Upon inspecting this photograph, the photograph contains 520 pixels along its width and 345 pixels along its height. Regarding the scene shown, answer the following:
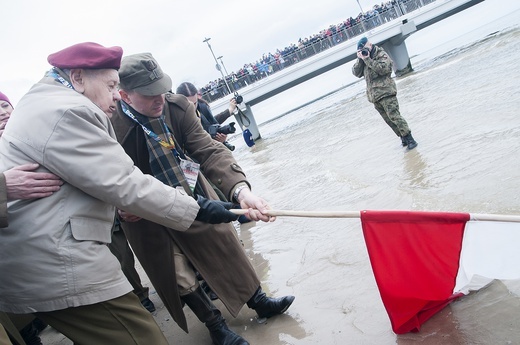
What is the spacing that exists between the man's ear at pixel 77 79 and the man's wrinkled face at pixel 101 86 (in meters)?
0.01

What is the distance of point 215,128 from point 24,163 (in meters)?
4.06

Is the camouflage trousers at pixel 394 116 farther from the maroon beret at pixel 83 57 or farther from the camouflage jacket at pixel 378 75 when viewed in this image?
the maroon beret at pixel 83 57

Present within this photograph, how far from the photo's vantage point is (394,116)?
6.86 metres

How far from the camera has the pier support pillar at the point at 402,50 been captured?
2523 cm

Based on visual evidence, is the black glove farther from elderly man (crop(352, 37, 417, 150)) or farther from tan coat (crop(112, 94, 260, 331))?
elderly man (crop(352, 37, 417, 150))

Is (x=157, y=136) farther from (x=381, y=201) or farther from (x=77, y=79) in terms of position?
(x=381, y=201)

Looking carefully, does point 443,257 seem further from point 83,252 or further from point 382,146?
point 382,146

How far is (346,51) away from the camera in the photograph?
24891mm

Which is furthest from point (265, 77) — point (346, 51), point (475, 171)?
point (475, 171)

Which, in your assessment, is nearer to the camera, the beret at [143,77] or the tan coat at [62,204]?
the tan coat at [62,204]

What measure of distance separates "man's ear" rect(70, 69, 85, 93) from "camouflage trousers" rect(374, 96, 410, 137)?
551cm

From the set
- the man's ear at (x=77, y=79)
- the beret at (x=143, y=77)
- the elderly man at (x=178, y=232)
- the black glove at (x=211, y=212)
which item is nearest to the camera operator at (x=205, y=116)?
the elderly man at (x=178, y=232)

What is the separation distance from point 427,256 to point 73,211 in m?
1.76

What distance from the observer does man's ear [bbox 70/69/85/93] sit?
6.74 feet
